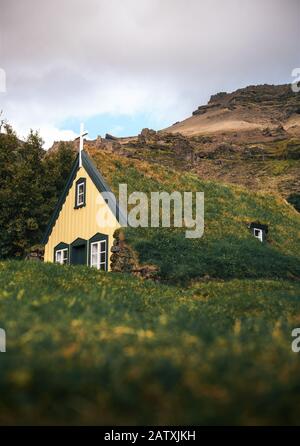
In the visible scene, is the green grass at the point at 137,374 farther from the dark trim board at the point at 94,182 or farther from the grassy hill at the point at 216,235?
the dark trim board at the point at 94,182

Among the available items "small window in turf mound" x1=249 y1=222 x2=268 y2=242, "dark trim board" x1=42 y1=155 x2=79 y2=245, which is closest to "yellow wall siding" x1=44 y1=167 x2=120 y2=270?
"dark trim board" x1=42 y1=155 x2=79 y2=245

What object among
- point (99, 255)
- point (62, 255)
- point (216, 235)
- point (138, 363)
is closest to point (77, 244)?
point (62, 255)

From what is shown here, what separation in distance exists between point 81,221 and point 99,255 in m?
3.48

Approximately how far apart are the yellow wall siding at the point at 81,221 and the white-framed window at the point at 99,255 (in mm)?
706

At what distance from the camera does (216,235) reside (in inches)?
1056

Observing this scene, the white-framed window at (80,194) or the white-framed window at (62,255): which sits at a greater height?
the white-framed window at (80,194)

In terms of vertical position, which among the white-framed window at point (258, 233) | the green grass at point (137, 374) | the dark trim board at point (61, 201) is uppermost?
the dark trim board at point (61, 201)

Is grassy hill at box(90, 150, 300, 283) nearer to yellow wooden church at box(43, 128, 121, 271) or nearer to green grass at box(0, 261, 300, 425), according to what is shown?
yellow wooden church at box(43, 128, 121, 271)

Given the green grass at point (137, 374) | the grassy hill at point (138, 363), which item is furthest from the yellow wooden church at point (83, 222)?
the green grass at point (137, 374)

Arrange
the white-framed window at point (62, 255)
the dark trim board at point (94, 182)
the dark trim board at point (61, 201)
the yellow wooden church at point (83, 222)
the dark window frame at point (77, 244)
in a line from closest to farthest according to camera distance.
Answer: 1. the dark trim board at point (94, 182)
2. the yellow wooden church at point (83, 222)
3. the dark window frame at point (77, 244)
4. the white-framed window at point (62, 255)
5. the dark trim board at point (61, 201)

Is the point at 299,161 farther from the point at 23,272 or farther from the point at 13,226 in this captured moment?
the point at 23,272

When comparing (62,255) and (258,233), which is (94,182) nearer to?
(62,255)

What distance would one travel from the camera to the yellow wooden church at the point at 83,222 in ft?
81.4
